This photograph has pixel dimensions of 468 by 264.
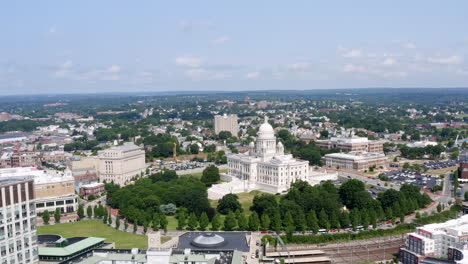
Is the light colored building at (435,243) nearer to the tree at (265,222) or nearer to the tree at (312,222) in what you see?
the tree at (312,222)

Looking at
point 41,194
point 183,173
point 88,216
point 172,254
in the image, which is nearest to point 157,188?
point 88,216

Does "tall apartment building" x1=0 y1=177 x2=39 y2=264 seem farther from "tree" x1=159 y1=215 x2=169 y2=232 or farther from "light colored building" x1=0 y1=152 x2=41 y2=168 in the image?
"light colored building" x1=0 y1=152 x2=41 y2=168

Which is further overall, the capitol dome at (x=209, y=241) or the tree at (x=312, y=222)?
the tree at (x=312, y=222)

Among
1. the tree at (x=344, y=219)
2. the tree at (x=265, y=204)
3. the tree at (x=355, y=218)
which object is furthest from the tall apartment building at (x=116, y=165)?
the tree at (x=355, y=218)

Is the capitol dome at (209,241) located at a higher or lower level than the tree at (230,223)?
higher

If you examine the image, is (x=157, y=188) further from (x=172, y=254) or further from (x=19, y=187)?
(x=19, y=187)

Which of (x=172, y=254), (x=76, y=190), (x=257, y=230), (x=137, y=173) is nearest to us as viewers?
(x=172, y=254)
